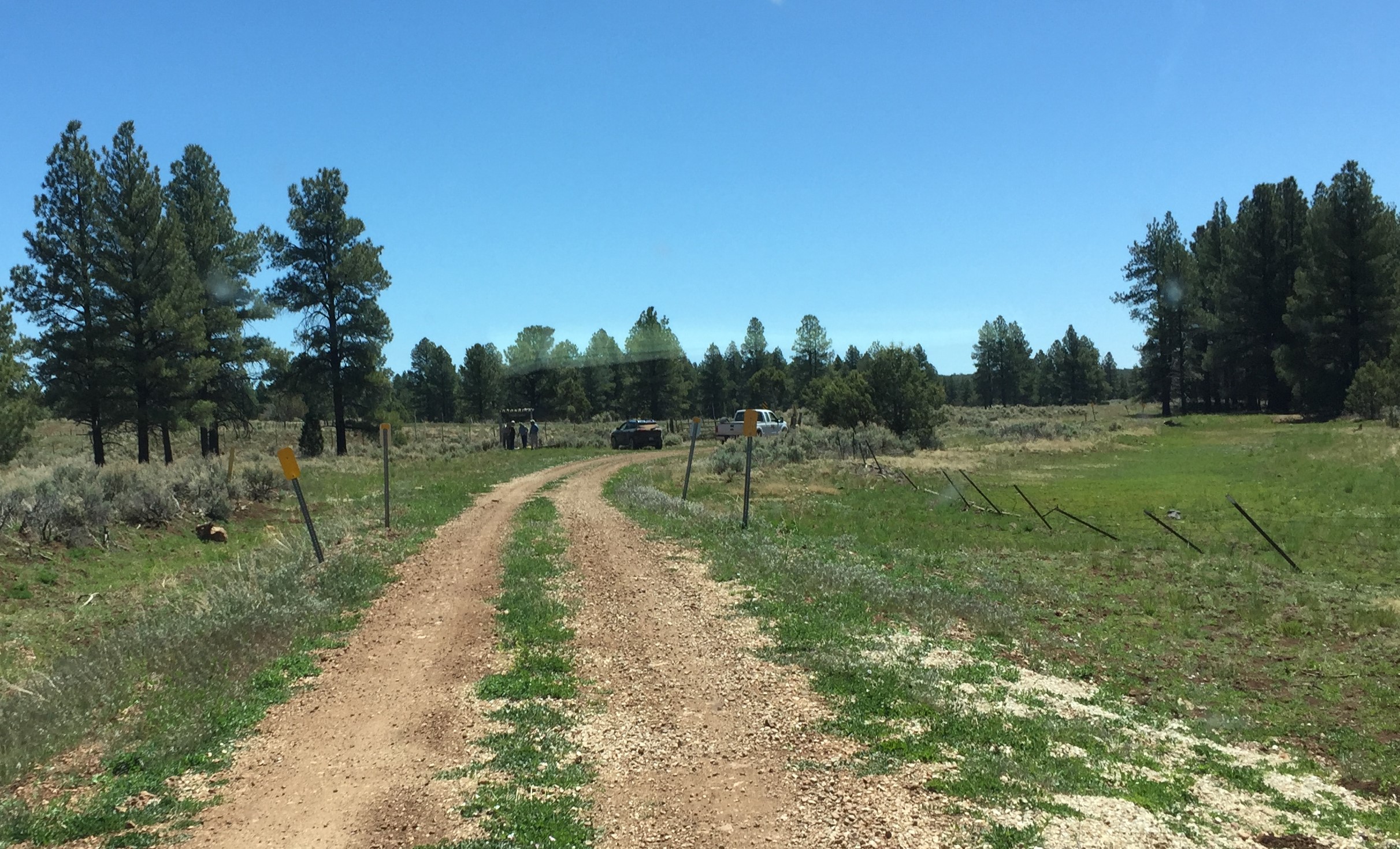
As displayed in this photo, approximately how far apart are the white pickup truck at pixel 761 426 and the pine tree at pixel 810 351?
2238 inches

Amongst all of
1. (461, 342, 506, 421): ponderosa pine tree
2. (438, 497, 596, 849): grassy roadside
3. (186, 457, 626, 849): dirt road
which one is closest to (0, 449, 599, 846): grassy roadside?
(186, 457, 626, 849): dirt road

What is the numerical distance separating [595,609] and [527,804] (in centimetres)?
510

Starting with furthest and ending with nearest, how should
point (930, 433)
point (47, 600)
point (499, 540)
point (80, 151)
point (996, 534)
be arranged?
point (930, 433) < point (80, 151) < point (996, 534) < point (499, 540) < point (47, 600)

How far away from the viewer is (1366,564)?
15297 millimetres

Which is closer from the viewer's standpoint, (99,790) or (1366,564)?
(99,790)

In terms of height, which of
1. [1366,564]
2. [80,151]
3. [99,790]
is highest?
[80,151]

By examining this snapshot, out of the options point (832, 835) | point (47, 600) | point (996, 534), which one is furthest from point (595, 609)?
point (996, 534)

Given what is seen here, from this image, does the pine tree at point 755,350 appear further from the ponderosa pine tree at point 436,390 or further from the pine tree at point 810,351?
the ponderosa pine tree at point 436,390

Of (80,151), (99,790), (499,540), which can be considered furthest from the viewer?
(80,151)

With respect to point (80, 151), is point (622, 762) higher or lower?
lower

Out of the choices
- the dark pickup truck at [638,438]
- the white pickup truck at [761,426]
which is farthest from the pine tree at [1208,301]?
the dark pickup truck at [638,438]

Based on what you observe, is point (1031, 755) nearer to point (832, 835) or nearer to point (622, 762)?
point (832, 835)

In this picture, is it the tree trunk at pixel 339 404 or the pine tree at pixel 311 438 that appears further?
the pine tree at pixel 311 438

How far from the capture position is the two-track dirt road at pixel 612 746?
15.9ft
